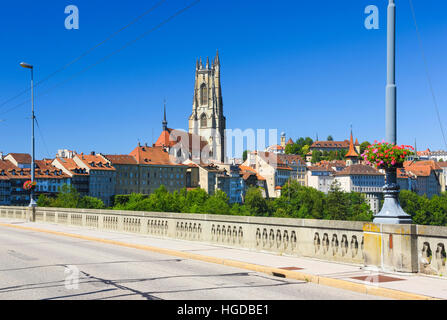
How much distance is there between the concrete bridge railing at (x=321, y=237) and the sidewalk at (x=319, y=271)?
0.30m

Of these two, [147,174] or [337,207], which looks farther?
A: [147,174]

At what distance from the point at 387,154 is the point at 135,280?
6.18 meters

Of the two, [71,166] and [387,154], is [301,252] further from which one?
[71,166]

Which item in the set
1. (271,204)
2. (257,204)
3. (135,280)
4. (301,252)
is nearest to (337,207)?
(257,204)

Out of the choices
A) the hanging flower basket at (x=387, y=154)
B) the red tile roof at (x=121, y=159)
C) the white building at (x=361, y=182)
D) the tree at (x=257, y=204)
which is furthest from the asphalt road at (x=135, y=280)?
the white building at (x=361, y=182)

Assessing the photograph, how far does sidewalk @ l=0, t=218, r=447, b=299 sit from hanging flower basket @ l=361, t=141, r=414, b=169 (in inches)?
96.4

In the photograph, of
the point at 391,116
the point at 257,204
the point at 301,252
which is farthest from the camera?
the point at 257,204

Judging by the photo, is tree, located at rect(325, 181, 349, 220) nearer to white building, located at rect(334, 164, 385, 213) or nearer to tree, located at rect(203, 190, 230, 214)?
tree, located at rect(203, 190, 230, 214)

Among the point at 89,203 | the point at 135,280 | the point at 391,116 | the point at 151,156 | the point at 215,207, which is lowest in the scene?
the point at 215,207

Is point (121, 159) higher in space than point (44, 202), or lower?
higher

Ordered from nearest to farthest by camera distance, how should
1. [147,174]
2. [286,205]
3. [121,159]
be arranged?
[286,205], [121,159], [147,174]

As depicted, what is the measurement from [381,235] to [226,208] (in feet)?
406

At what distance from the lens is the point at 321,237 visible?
14.1m
